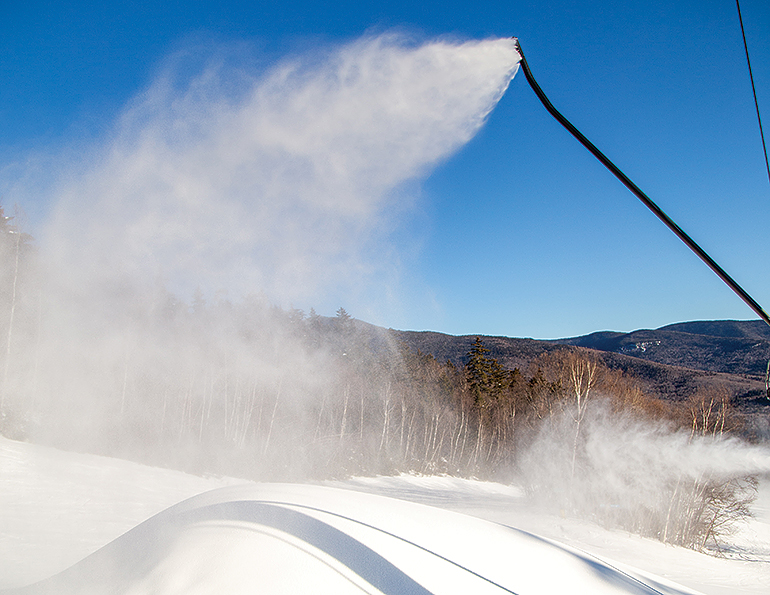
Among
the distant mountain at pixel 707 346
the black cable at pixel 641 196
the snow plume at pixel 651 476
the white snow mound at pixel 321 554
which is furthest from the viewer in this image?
the distant mountain at pixel 707 346

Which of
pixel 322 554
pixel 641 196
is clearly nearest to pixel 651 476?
pixel 322 554

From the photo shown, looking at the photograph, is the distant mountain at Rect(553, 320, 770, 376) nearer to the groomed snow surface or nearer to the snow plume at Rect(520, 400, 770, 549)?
the snow plume at Rect(520, 400, 770, 549)

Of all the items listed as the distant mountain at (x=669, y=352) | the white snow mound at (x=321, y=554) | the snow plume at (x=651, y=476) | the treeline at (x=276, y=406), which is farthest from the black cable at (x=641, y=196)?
the distant mountain at (x=669, y=352)

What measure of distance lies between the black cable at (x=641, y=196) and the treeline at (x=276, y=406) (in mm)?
24857

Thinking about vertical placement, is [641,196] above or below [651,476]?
above

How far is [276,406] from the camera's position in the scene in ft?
102

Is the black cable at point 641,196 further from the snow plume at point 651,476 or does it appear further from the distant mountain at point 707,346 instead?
the distant mountain at point 707,346

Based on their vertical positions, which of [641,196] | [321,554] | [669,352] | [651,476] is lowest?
[651,476]

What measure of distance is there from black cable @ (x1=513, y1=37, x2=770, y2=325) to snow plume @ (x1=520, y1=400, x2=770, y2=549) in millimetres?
25455

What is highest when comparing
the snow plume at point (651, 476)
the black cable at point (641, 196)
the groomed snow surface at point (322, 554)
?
the black cable at point (641, 196)

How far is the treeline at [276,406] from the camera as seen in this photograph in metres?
22.8

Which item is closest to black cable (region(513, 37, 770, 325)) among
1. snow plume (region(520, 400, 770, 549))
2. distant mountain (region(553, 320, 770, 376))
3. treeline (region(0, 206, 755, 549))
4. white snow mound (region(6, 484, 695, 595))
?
white snow mound (region(6, 484, 695, 595))

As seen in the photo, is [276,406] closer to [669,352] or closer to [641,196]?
[641,196]

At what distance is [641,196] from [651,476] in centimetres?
2718
